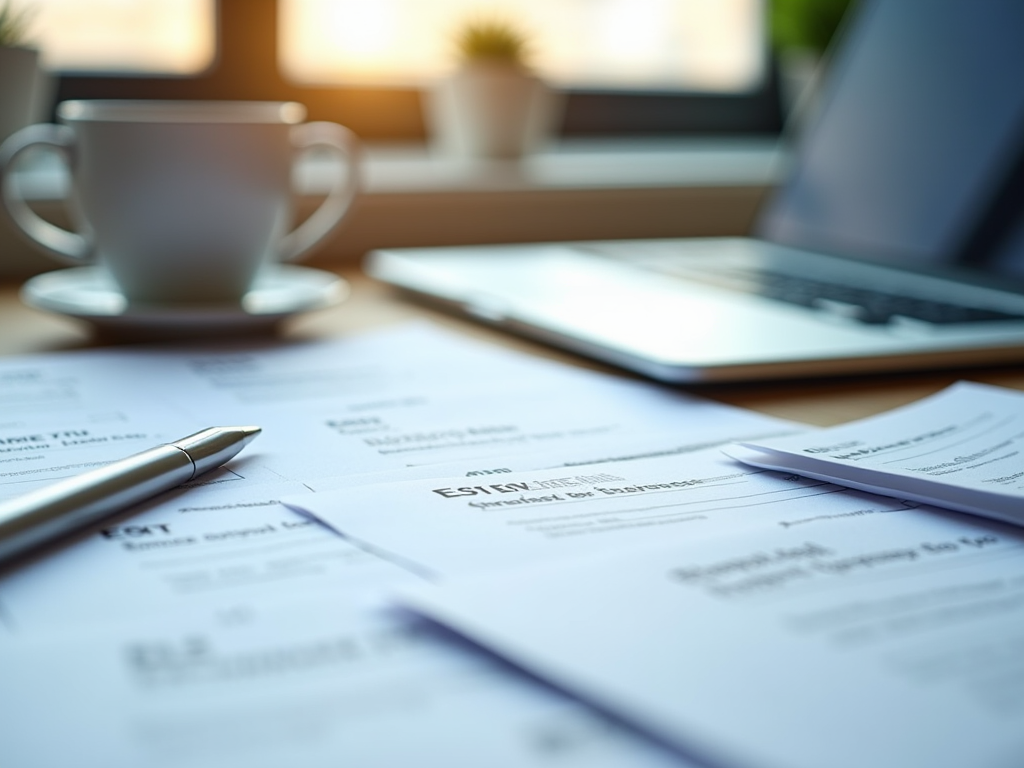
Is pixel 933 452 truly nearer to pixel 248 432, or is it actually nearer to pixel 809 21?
pixel 248 432

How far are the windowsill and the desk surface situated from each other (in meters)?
0.11

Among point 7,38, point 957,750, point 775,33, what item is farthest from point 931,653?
point 775,33

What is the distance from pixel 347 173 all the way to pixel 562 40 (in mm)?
782

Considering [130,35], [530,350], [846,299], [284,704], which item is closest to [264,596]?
[284,704]

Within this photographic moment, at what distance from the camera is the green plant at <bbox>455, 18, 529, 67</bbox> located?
1202 millimetres

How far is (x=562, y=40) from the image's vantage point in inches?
61.9

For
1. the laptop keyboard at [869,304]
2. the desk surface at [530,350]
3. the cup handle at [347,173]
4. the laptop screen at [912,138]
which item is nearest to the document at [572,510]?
the desk surface at [530,350]

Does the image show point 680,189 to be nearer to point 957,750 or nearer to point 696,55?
point 696,55

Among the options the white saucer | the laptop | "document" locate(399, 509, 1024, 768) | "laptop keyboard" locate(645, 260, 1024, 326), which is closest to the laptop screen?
the laptop

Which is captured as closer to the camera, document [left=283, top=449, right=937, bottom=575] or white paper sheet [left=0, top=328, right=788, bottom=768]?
white paper sheet [left=0, top=328, right=788, bottom=768]

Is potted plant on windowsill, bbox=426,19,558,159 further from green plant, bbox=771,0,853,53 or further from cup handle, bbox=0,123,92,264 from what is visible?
cup handle, bbox=0,123,92,264

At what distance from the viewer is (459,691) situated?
301 mm

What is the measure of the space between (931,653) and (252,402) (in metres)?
0.40

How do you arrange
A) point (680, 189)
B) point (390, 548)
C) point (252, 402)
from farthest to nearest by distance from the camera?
point (680, 189) → point (252, 402) → point (390, 548)
